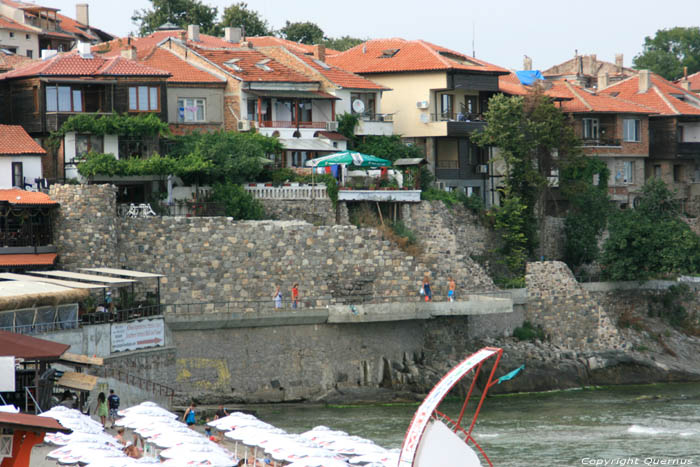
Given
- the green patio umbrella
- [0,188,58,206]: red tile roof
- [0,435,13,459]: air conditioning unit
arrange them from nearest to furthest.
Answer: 1. [0,435,13,459]: air conditioning unit
2. [0,188,58,206]: red tile roof
3. the green patio umbrella

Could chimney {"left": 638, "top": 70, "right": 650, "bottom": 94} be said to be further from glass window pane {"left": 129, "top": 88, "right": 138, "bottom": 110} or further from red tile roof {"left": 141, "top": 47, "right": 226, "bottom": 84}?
glass window pane {"left": 129, "top": 88, "right": 138, "bottom": 110}

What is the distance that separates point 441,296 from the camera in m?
52.5

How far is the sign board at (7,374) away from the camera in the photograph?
124ft

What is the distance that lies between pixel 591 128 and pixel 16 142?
32363mm

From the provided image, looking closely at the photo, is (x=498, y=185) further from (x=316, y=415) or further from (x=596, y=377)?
(x=316, y=415)

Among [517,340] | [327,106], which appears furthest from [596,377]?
[327,106]

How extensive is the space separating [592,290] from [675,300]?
5040 mm

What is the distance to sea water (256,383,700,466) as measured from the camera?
41562mm

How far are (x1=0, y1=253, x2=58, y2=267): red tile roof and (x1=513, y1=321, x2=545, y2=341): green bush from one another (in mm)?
20068

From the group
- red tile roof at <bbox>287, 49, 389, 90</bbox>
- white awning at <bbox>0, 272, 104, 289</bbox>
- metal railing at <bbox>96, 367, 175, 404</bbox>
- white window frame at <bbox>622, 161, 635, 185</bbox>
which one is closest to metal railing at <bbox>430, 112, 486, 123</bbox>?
red tile roof at <bbox>287, 49, 389, 90</bbox>

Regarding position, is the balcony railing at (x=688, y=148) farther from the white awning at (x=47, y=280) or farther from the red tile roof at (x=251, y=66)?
the white awning at (x=47, y=280)

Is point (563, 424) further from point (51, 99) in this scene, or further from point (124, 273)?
point (51, 99)

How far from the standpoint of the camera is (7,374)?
124 feet

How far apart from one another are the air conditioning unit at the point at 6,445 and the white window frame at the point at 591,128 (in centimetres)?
4961
